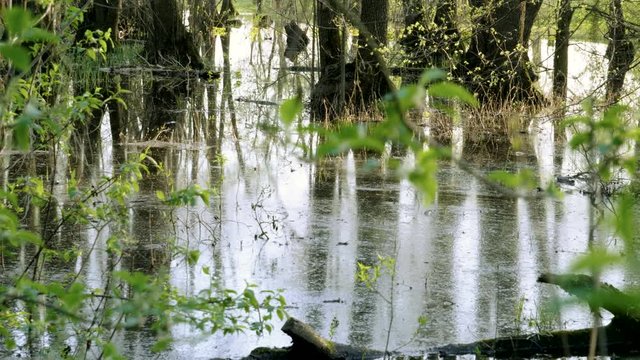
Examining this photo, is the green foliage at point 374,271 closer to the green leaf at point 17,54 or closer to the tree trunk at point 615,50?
the tree trunk at point 615,50

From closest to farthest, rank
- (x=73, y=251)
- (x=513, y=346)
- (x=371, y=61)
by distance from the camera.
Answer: (x=73, y=251), (x=513, y=346), (x=371, y=61)

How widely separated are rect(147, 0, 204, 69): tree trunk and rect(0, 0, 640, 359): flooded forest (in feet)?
14.6

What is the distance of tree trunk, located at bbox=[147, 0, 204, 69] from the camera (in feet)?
62.6

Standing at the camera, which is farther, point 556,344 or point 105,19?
point 105,19

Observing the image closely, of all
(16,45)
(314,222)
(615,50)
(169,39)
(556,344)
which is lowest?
(556,344)

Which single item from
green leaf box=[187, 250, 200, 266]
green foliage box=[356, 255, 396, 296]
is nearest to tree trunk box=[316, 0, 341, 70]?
green foliage box=[356, 255, 396, 296]

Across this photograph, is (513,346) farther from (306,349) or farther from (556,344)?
(306,349)

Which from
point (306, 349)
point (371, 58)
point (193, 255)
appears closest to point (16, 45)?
point (193, 255)

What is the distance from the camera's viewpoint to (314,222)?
780 centimetres

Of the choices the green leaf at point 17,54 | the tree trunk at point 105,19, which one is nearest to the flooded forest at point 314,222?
the green leaf at point 17,54

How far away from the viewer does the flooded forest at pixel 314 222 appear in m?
1.85

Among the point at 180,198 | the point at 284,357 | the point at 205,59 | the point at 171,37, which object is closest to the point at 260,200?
the point at 284,357

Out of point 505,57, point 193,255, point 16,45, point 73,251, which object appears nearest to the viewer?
point 16,45

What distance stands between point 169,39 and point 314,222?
40.0 ft
